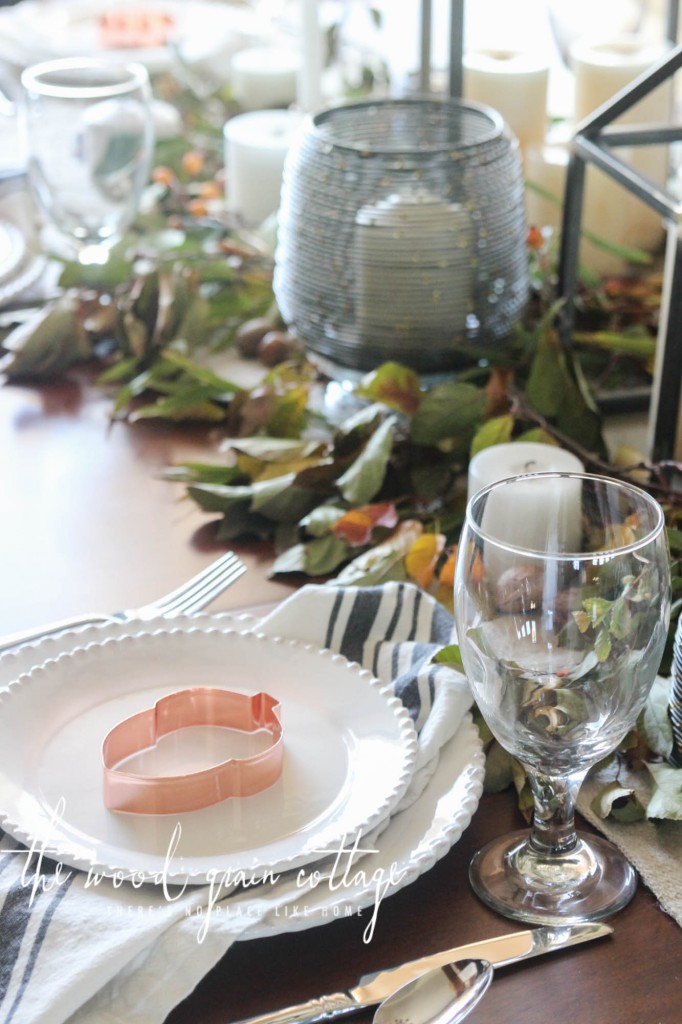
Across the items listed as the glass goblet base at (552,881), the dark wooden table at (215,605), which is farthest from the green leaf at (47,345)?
the glass goblet base at (552,881)

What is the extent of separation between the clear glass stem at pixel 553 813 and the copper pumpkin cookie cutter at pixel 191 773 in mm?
102

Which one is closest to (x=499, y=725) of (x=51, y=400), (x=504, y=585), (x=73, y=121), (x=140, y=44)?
(x=504, y=585)

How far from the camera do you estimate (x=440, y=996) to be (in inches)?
15.5

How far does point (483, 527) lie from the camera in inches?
18.0

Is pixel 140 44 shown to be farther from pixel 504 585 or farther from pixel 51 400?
pixel 504 585

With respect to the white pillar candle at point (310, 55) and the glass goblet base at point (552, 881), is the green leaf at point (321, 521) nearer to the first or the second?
the glass goblet base at point (552, 881)

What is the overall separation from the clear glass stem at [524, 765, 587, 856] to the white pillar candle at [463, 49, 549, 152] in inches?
28.5

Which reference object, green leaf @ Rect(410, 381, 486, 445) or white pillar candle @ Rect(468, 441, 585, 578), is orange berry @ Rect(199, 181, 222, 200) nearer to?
green leaf @ Rect(410, 381, 486, 445)

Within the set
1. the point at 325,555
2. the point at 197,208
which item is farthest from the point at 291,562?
the point at 197,208

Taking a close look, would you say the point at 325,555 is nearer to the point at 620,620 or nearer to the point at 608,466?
the point at 608,466

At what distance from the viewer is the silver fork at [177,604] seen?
1.96 ft

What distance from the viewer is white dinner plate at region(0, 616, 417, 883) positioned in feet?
1.44

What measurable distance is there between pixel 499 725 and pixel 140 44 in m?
1.26

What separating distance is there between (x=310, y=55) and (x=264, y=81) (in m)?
0.19
